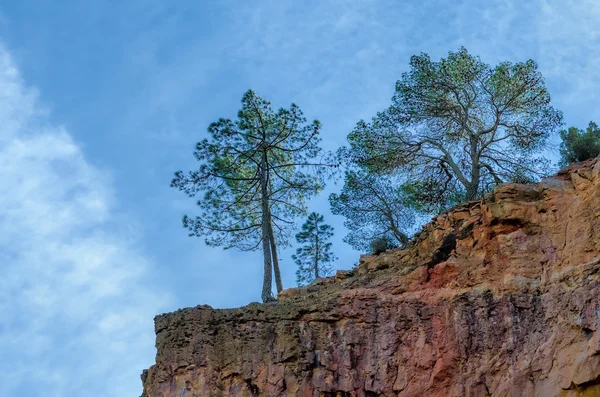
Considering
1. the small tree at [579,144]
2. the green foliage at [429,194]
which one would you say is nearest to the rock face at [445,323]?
the small tree at [579,144]

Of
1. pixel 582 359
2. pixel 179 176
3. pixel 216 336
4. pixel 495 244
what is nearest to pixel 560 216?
pixel 495 244

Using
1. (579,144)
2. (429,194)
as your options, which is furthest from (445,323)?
(429,194)

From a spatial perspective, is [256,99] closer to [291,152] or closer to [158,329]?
[291,152]

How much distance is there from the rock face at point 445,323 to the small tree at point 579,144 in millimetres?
3764

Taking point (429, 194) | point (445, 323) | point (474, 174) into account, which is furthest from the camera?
point (429, 194)

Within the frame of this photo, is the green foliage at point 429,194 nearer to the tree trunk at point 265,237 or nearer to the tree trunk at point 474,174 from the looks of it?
the tree trunk at point 474,174

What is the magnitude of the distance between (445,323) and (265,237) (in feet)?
27.5

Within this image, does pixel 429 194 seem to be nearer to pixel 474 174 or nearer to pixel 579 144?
pixel 474 174

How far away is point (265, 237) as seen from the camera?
70.5 feet

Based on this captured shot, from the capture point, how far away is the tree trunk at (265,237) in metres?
20.5

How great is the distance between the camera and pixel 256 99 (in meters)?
23.0

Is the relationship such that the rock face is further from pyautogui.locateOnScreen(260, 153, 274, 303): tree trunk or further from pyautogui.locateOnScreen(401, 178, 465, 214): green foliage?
pyautogui.locateOnScreen(401, 178, 465, 214): green foliage

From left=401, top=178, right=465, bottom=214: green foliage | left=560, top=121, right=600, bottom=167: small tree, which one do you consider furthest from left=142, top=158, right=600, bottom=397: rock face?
left=401, top=178, right=465, bottom=214: green foliage

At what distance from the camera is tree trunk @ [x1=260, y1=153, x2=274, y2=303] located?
20.5 m
